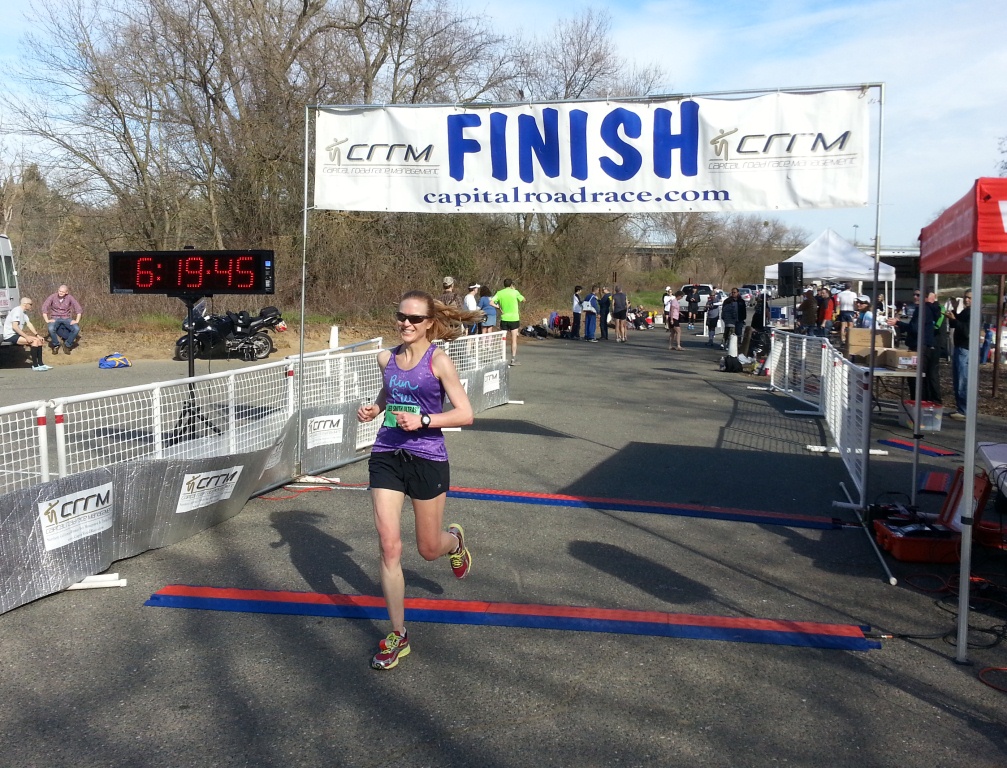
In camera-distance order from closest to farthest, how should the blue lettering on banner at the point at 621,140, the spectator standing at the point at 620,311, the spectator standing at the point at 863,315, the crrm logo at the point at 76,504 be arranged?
the crrm logo at the point at 76,504
the blue lettering on banner at the point at 621,140
the spectator standing at the point at 863,315
the spectator standing at the point at 620,311

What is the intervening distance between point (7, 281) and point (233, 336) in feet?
19.2

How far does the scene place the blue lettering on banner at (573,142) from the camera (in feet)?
25.2

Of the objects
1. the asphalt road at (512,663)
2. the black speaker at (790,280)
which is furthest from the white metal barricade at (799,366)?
the asphalt road at (512,663)

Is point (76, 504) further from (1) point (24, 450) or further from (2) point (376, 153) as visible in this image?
(2) point (376, 153)

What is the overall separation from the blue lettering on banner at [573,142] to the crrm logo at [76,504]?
169 inches

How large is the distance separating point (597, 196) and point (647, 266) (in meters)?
71.6

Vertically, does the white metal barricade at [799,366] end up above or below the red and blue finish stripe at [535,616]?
above

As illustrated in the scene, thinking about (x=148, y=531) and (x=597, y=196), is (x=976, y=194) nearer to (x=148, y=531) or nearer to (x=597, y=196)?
(x=597, y=196)

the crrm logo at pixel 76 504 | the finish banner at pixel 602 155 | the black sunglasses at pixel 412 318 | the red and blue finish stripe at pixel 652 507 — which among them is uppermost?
the finish banner at pixel 602 155

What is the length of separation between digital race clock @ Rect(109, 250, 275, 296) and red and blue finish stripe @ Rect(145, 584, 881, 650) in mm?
3666

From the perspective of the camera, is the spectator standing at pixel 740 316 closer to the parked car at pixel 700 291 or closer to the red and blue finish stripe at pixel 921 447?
the red and blue finish stripe at pixel 921 447

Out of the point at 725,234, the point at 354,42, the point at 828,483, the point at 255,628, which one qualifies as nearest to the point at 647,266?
the point at 725,234

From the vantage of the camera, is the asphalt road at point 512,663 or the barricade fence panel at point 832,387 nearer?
the asphalt road at point 512,663

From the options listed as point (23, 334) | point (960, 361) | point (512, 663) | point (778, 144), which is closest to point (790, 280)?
point (960, 361)
